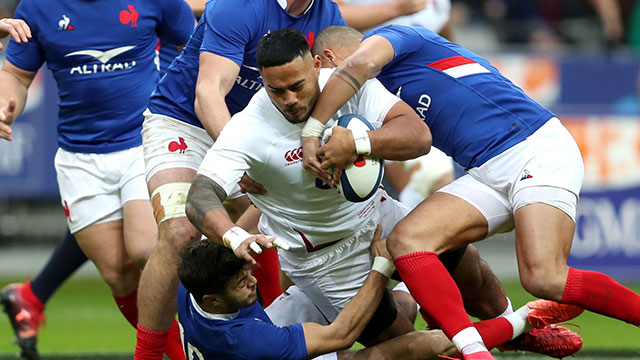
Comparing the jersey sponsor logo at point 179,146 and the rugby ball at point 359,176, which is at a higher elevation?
the rugby ball at point 359,176

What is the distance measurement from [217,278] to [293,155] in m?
0.75

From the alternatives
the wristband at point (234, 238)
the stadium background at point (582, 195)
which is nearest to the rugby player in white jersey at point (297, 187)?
the wristband at point (234, 238)

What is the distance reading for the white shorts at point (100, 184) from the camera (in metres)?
6.31

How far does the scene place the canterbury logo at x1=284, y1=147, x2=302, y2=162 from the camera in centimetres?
473

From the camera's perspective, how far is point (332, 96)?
4586 millimetres

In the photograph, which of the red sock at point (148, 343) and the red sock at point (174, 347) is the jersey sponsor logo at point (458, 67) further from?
the red sock at point (174, 347)

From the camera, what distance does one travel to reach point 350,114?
4.75m

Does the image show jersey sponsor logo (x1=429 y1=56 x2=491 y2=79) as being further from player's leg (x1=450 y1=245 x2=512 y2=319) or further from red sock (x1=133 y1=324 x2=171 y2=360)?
red sock (x1=133 y1=324 x2=171 y2=360)

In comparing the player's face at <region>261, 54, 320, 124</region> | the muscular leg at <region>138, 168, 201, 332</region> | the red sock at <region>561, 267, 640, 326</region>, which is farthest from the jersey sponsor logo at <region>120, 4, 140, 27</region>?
the red sock at <region>561, 267, 640, 326</region>

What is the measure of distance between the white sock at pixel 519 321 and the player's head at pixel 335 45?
5.40 feet

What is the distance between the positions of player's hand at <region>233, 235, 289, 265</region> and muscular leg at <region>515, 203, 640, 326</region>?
135 cm

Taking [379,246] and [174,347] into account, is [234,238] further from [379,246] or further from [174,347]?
[174,347]

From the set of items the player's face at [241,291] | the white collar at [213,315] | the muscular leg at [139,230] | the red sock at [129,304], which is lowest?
the red sock at [129,304]

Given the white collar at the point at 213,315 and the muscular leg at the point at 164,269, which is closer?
the white collar at the point at 213,315
